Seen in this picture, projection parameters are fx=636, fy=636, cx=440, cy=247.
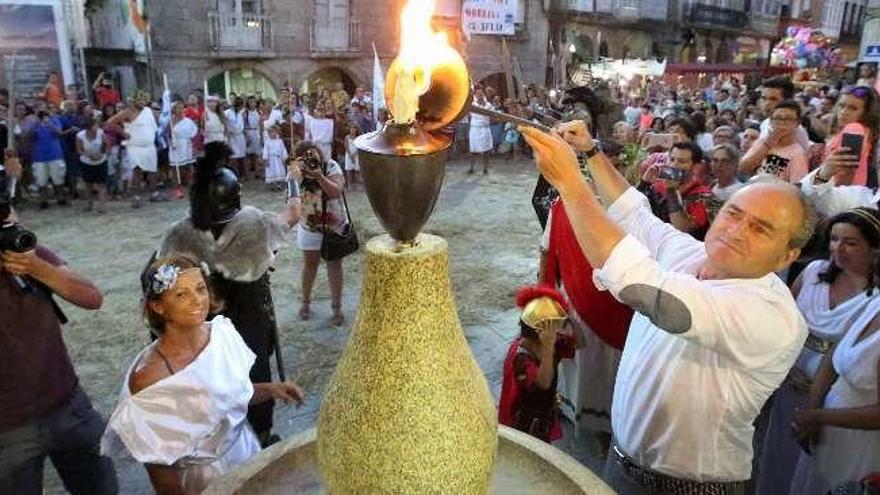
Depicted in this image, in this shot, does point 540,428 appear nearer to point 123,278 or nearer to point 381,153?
point 381,153

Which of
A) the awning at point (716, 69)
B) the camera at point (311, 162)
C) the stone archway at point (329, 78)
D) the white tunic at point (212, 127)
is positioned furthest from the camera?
the awning at point (716, 69)

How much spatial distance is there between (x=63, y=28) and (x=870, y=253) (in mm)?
15374

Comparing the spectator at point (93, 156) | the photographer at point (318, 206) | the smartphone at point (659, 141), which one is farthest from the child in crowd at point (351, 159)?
the smartphone at point (659, 141)

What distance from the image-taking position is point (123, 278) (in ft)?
25.9

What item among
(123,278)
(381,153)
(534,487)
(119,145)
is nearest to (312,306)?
(123,278)

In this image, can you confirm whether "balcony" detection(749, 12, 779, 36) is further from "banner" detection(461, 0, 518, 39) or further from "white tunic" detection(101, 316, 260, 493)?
"white tunic" detection(101, 316, 260, 493)

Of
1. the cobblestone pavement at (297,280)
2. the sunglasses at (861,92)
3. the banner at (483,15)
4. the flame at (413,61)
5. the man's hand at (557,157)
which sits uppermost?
the banner at (483,15)

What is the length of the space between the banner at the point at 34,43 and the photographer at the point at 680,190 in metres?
12.5

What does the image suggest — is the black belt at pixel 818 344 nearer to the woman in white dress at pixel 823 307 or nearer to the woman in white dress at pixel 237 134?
the woman in white dress at pixel 823 307

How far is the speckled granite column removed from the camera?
5.70 feet

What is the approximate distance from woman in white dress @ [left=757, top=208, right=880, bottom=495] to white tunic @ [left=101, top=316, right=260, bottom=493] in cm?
291

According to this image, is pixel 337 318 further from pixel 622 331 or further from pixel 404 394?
pixel 404 394

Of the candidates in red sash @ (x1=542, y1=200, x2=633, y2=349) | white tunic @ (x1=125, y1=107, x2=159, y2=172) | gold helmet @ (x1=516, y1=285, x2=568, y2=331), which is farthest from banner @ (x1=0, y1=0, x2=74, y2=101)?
gold helmet @ (x1=516, y1=285, x2=568, y2=331)

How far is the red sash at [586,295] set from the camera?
13.6 ft
